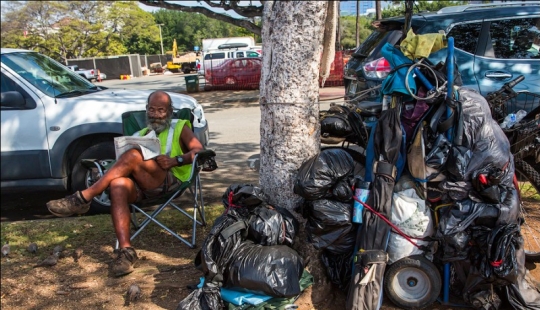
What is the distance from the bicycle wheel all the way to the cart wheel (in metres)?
0.95

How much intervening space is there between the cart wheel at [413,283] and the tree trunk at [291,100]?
42 centimetres

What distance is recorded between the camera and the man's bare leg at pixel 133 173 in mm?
3699

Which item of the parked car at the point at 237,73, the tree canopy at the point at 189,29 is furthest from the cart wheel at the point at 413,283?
the tree canopy at the point at 189,29

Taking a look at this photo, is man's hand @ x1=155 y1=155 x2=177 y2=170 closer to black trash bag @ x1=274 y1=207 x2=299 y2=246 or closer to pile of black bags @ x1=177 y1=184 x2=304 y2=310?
pile of black bags @ x1=177 y1=184 x2=304 y2=310

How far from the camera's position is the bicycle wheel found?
3477 millimetres

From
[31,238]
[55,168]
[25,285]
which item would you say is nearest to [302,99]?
[25,285]

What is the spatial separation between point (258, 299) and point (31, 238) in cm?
256

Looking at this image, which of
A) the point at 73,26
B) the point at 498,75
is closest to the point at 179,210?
the point at 498,75

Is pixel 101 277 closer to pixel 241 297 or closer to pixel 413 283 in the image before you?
pixel 241 297

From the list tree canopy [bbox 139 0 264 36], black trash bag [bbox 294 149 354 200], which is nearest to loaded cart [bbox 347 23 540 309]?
black trash bag [bbox 294 149 354 200]

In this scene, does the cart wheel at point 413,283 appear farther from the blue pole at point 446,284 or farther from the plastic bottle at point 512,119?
the plastic bottle at point 512,119

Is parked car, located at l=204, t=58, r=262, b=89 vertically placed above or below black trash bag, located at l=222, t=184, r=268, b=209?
above

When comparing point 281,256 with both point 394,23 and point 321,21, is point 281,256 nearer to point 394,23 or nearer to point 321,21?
point 321,21

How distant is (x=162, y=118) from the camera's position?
408cm
